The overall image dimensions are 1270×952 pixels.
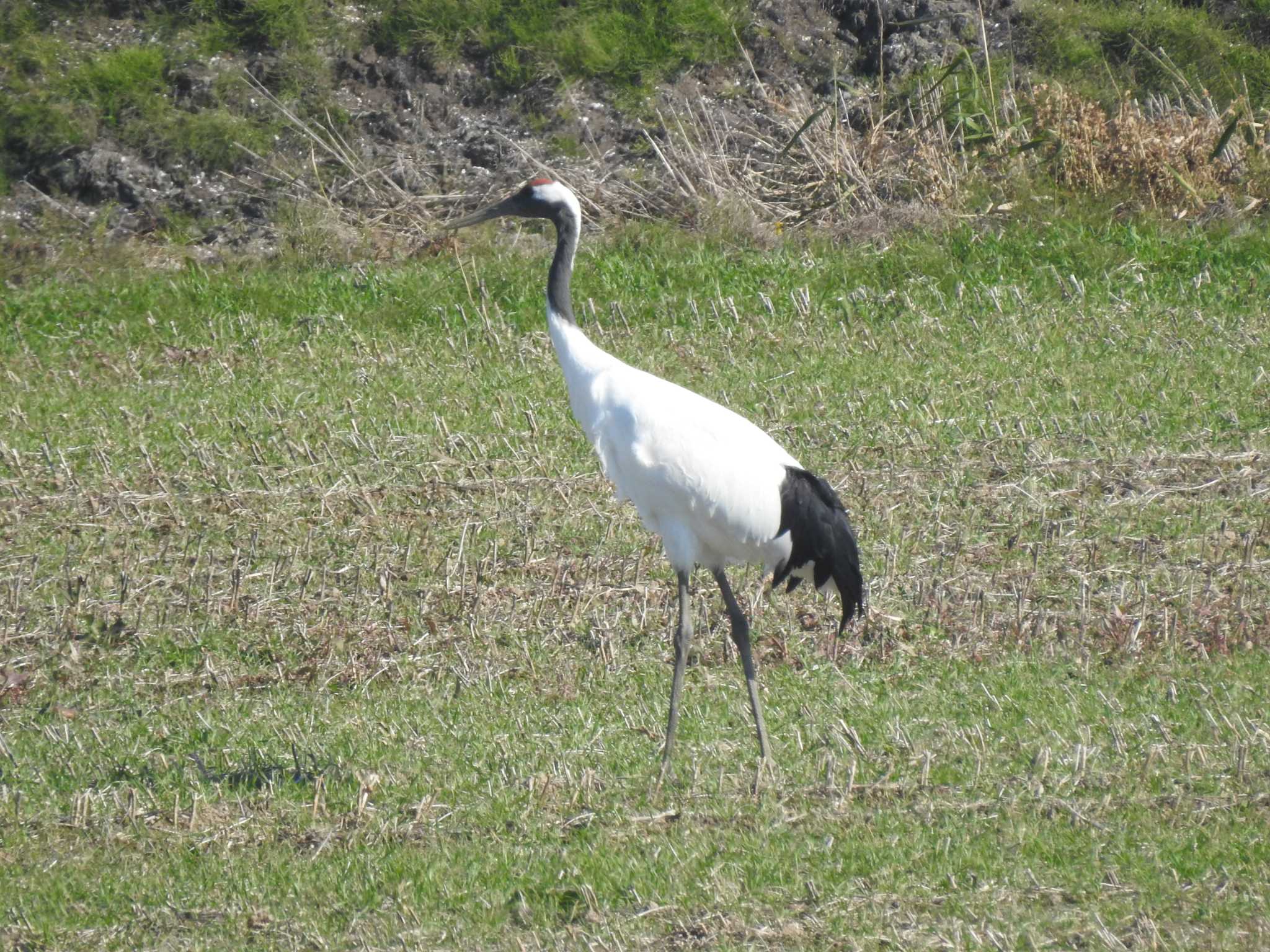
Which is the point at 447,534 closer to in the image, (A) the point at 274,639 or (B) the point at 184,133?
(A) the point at 274,639

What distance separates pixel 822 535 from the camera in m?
5.49

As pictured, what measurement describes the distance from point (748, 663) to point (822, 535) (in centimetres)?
50

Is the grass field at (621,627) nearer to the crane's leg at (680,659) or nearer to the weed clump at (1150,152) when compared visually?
the crane's leg at (680,659)

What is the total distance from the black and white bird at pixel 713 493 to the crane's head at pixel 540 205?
2.75ft

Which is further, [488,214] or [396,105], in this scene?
[396,105]

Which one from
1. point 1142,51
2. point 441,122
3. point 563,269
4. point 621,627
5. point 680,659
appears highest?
point 563,269

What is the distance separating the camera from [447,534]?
723 cm

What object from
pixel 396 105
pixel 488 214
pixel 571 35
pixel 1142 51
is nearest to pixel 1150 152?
pixel 1142 51

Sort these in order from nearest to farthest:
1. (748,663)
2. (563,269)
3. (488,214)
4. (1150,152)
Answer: (748,663) → (563,269) → (488,214) → (1150,152)

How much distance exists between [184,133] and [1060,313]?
7345mm

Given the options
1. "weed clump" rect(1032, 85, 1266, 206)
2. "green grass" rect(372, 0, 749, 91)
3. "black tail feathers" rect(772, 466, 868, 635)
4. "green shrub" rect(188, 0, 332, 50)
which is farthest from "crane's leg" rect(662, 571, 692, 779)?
"green shrub" rect(188, 0, 332, 50)

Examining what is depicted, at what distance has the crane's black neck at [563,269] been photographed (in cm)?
596

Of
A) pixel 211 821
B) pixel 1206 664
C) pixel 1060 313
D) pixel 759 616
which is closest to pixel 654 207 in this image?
pixel 1060 313

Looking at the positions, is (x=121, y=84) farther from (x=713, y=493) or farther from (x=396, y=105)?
(x=713, y=493)
